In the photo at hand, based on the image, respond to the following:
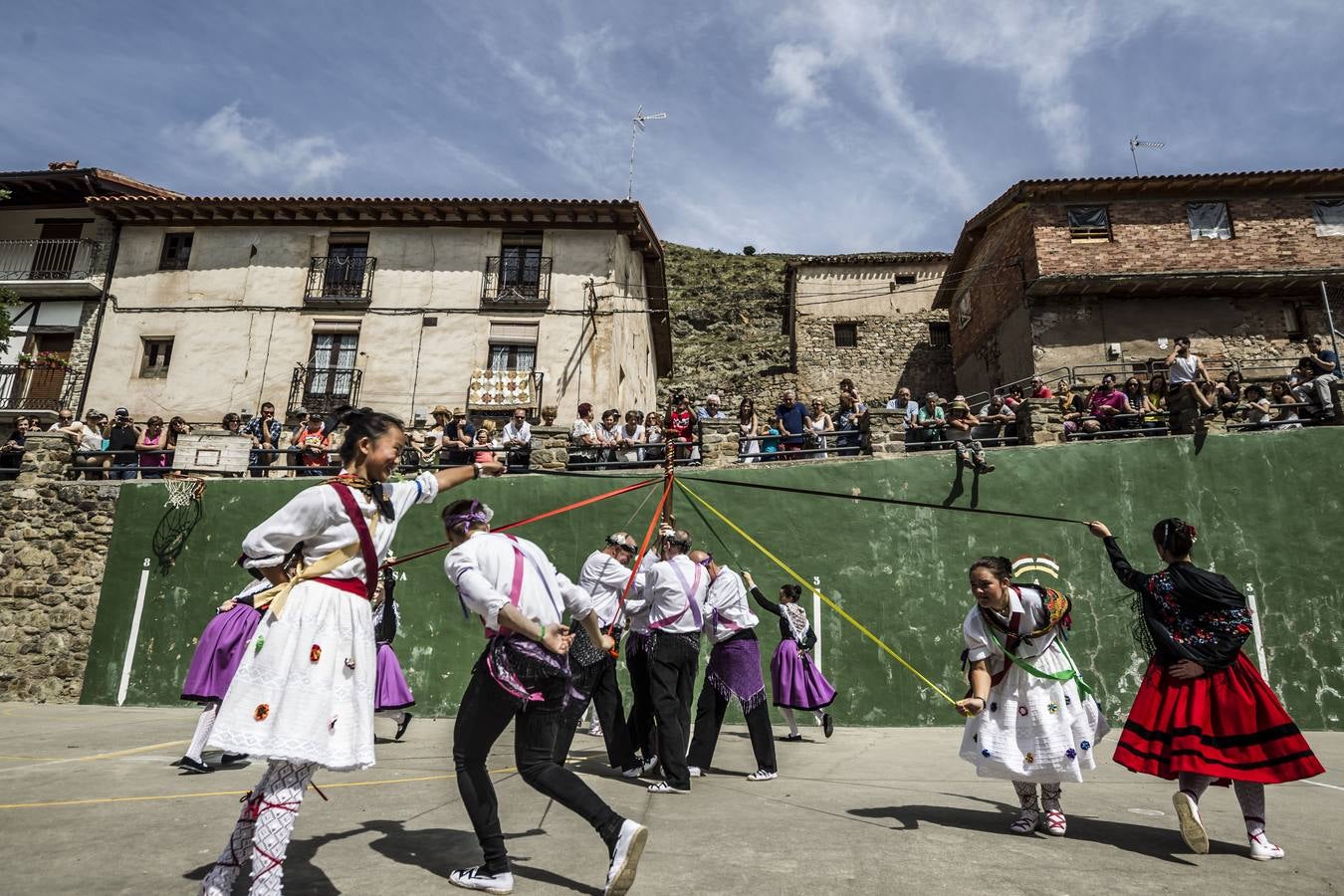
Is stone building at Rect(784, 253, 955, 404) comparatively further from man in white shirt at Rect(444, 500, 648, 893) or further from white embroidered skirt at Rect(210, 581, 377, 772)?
white embroidered skirt at Rect(210, 581, 377, 772)

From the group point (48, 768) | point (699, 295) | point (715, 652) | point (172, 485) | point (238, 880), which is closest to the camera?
point (238, 880)

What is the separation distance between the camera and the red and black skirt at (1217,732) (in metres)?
3.89

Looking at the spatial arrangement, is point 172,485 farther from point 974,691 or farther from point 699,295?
point 699,295

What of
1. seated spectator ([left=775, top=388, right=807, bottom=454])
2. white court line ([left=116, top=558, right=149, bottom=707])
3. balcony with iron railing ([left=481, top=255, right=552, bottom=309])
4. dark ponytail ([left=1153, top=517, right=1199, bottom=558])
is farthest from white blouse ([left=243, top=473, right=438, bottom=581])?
balcony with iron railing ([left=481, top=255, right=552, bottom=309])

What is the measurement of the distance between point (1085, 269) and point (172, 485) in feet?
66.9

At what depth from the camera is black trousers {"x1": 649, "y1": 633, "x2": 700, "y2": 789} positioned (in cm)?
532

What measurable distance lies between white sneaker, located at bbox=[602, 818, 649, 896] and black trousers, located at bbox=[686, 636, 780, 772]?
3.01 meters

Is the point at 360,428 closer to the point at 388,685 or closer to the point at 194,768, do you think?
the point at 194,768

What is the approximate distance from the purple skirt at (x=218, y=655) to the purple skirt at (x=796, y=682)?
537 centimetres

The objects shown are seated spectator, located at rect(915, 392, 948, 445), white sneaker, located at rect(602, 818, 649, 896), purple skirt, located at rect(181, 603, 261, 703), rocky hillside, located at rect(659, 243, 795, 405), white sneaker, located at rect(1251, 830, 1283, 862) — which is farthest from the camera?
rocky hillside, located at rect(659, 243, 795, 405)

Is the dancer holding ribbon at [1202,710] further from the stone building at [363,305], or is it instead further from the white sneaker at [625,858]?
the stone building at [363,305]

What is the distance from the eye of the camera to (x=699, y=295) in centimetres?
4300

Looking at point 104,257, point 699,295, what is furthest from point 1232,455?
point 699,295

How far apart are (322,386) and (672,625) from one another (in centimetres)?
1738
